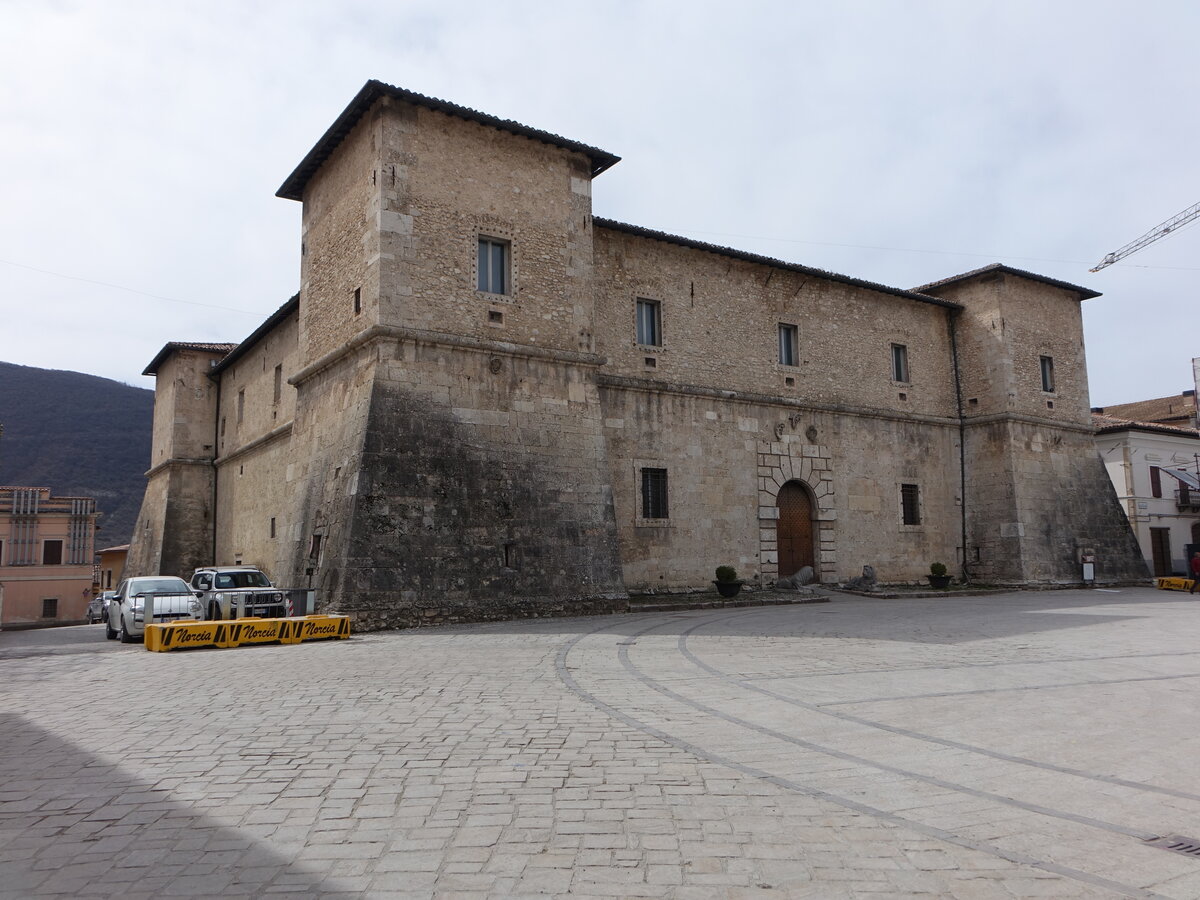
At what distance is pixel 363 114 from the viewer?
17188 mm

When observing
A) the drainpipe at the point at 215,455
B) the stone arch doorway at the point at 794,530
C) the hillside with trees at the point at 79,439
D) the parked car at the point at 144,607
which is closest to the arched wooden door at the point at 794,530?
the stone arch doorway at the point at 794,530

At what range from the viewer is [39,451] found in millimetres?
83250

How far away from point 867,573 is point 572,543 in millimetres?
9836

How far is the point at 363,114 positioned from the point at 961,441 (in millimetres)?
20412

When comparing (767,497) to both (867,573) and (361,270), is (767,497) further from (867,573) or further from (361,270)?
(361,270)

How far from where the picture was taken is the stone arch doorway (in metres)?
22.5

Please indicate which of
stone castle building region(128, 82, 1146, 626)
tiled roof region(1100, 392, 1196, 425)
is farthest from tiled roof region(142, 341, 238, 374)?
tiled roof region(1100, 392, 1196, 425)

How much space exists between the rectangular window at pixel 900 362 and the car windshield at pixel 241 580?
18918 mm

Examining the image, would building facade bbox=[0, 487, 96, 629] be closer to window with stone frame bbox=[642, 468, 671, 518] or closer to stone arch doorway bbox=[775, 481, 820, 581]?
window with stone frame bbox=[642, 468, 671, 518]

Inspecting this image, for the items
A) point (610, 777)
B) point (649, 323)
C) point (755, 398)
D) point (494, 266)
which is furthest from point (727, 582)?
point (610, 777)

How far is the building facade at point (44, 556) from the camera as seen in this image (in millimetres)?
36719

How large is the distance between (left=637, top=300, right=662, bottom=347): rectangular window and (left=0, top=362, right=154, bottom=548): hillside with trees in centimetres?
6372

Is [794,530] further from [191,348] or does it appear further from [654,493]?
[191,348]

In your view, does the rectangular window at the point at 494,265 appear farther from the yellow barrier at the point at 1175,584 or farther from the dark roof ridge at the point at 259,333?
the yellow barrier at the point at 1175,584
